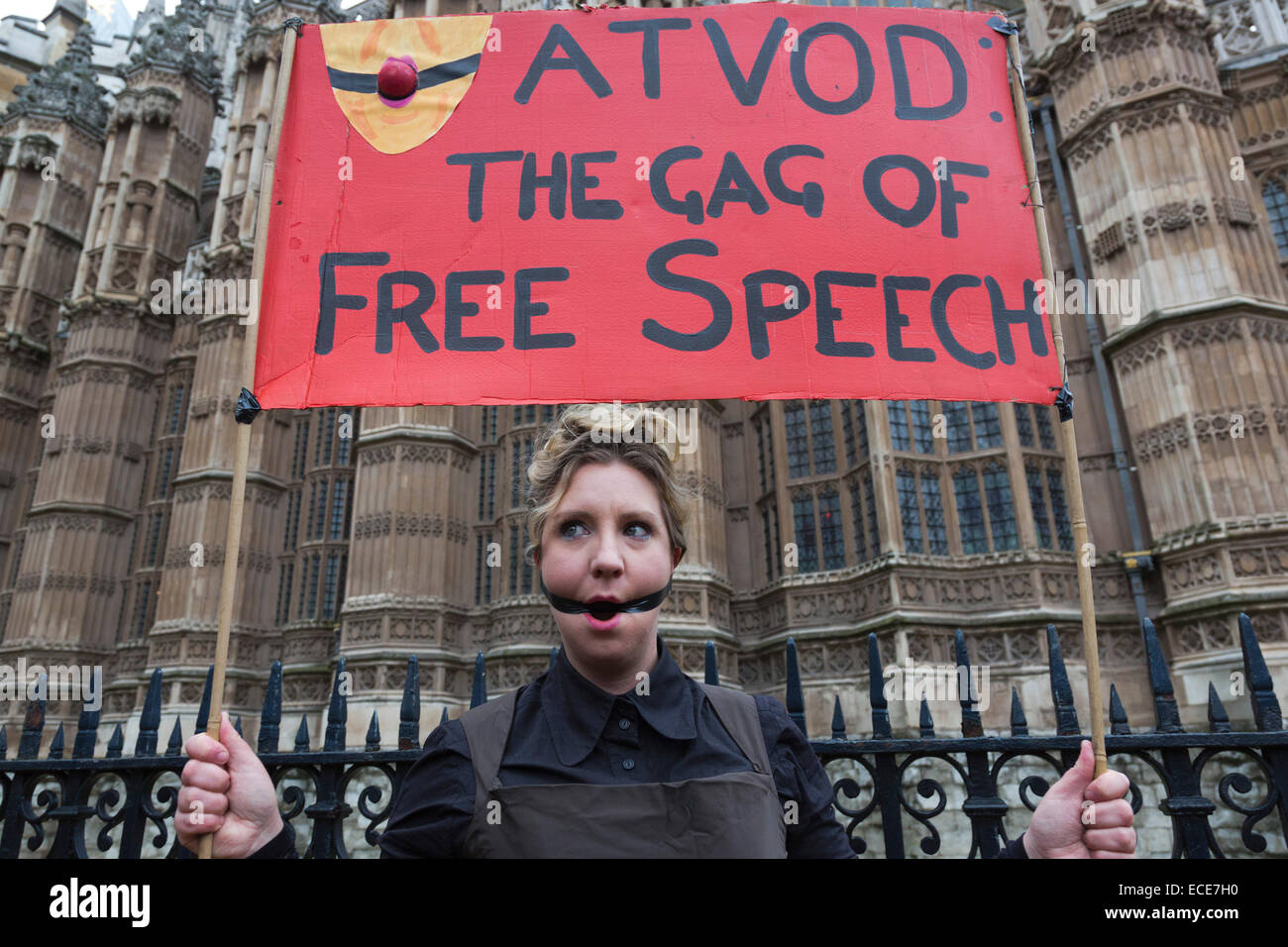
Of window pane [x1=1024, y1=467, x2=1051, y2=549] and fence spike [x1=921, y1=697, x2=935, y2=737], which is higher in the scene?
window pane [x1=1024, y1=467, x2=1051, y2=549]

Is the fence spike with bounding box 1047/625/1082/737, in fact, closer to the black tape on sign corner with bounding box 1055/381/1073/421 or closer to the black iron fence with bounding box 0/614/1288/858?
the black iron fence with bounding box 0/614/1288/858

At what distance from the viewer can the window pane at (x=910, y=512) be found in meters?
12.3

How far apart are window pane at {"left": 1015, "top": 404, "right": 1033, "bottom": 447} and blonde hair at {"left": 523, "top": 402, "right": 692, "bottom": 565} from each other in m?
12.6

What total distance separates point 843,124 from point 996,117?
63cm

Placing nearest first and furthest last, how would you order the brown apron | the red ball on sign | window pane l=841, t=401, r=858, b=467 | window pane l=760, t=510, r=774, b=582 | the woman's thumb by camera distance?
the brown apron < the woman's thumb < the red ball on sign < window pane l=841, t=401, r=858, b=467 < window pane l=760, t=510, r=774, b=582

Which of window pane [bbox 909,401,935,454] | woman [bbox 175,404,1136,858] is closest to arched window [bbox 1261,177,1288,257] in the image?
window pane [bbox 909,401,935,454]

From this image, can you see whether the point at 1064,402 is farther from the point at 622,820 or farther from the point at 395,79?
the point at 395,79

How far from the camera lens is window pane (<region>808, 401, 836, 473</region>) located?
14070 millimetres

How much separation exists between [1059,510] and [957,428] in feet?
7.12

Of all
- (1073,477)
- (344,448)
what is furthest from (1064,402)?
(344,448)

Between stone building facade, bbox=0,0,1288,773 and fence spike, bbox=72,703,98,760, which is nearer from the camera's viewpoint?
fence spike, bbox=72,703,98,760

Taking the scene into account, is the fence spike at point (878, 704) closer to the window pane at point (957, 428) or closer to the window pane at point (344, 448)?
the window pane at point (957, 428)

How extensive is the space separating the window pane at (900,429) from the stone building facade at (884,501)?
1.7 inches

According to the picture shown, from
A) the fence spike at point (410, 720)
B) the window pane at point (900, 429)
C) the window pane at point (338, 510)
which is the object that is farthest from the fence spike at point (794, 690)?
the window pane at point (338, 510)
